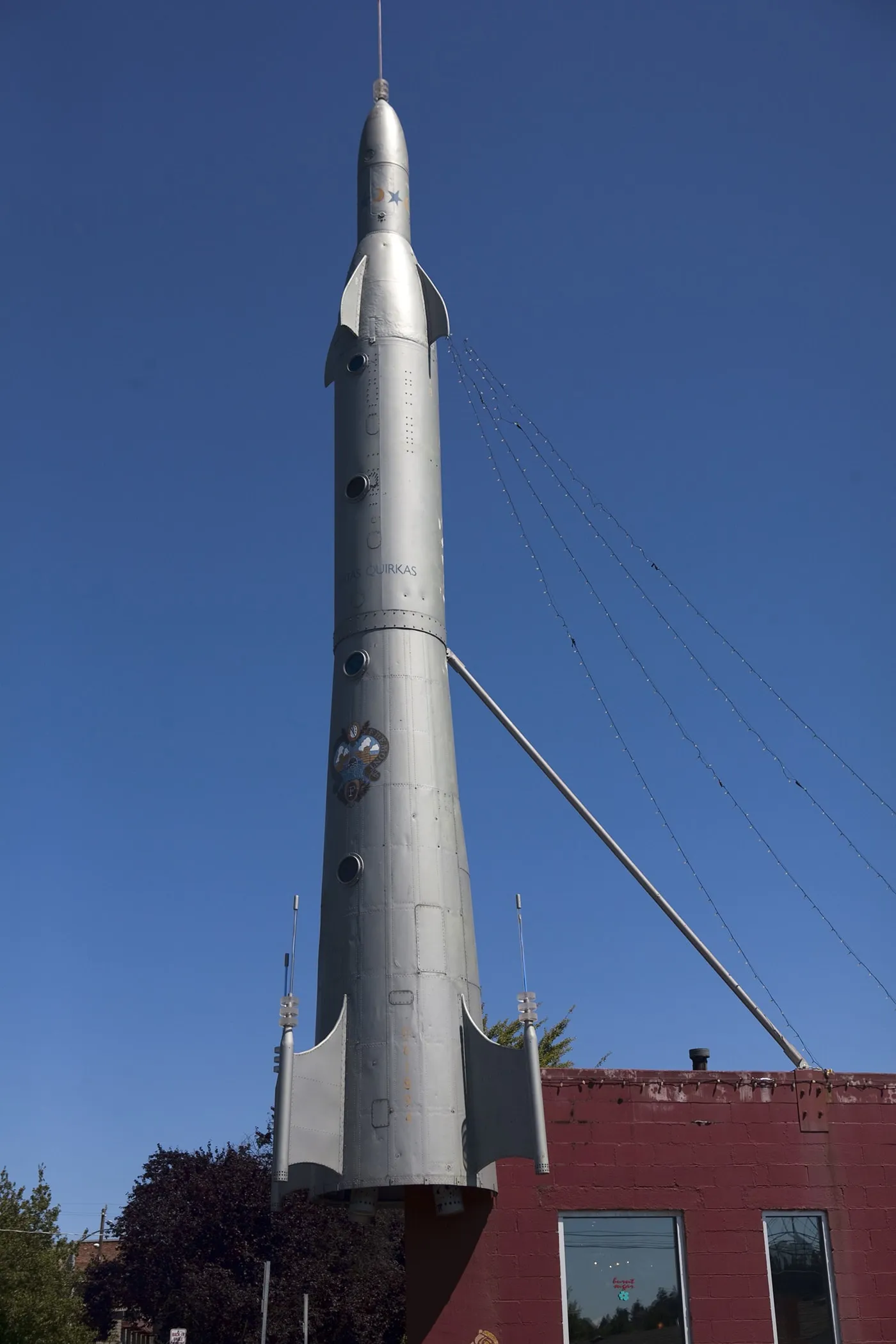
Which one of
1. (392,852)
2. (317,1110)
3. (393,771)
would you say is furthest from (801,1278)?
(393,771)

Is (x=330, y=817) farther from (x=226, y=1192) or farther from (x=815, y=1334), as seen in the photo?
(x=226, y=1192)

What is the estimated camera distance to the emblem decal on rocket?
21.3 m

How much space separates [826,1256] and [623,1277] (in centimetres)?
332

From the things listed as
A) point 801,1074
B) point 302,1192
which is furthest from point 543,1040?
point 801,1074

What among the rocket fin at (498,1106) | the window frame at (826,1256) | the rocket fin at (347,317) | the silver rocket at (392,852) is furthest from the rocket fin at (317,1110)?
the rocket fin at (347,317)

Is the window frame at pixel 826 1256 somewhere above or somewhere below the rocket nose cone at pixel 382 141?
below

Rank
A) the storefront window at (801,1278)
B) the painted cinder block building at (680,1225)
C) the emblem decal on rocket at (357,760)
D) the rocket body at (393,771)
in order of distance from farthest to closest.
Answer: the emblem decal on rocket at (357,760)
the storefront window at (801,1278)
the painted cinder block building at (680,1225)
the rocket body at (393,771)

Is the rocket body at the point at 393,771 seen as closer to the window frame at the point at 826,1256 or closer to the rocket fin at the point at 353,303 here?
the rocket fin at the point at 353,303

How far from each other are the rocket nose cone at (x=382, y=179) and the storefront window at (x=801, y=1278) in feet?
66.6

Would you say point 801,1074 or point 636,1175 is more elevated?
point 801,1074

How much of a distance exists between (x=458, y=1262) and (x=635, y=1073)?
404 cm

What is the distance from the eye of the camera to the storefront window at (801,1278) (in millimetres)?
19891

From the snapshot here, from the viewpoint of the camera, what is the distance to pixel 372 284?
2569cm

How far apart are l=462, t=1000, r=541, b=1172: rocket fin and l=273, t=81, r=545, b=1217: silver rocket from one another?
29 millimetres
